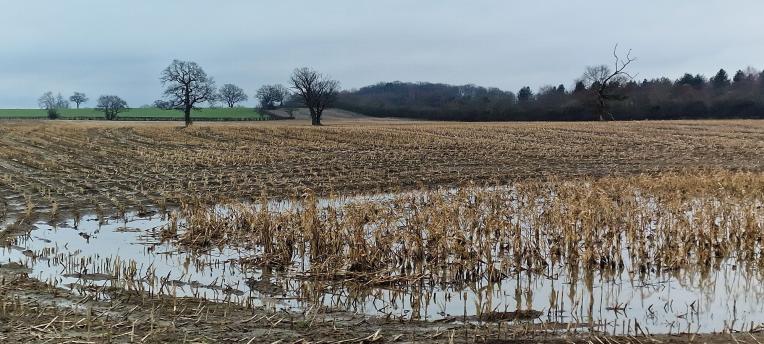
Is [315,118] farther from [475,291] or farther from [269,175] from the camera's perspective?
[475,291]

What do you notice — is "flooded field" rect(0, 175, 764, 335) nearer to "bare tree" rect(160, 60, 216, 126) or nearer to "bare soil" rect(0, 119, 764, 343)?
"bare soil" rect(0, 119, 764, 343)

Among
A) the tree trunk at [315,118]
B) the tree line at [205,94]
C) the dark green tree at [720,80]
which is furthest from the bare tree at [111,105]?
the dark green tree at [720,80]

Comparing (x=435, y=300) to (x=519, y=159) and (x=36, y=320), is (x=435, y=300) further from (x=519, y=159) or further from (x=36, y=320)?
(x=519, y=159)

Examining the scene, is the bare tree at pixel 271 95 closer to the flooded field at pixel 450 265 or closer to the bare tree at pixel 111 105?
the bare tree at pixel 111 105

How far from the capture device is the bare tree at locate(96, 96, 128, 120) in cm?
10894

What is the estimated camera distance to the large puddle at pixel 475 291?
7.95 m

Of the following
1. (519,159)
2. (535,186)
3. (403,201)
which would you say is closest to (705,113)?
(519,159)

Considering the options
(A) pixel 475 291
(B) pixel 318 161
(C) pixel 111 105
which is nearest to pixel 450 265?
(A) pixel 475 291

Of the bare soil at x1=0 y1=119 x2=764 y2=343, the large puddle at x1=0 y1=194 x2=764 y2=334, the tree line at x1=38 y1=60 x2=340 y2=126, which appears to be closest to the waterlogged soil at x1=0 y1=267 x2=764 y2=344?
the bare soil at x1=0 y1=119 x2=764 y2=343

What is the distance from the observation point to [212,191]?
19.4 meters

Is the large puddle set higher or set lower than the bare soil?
lower

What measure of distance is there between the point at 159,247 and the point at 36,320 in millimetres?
4927

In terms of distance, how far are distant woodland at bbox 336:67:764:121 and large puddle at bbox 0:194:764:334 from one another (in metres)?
78.4

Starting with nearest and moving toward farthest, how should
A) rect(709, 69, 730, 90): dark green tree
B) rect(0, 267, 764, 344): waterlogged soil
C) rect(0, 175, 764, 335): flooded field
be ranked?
1. rect(0, 267, 764, 344): waterlogged soil
2. rect(0, 175, 764, 335): flooded field
3. rect(709, 69, 730, 90): dark green tree
